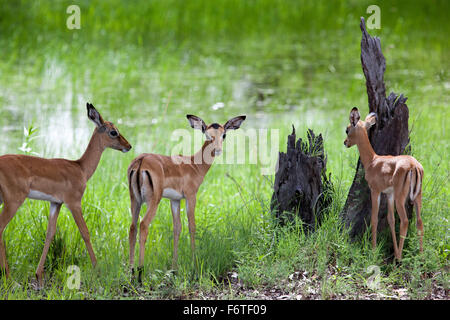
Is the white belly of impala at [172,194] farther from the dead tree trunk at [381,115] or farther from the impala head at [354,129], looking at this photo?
the dead tree trunk at [381,115]

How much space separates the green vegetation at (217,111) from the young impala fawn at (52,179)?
Answer: 0.59m

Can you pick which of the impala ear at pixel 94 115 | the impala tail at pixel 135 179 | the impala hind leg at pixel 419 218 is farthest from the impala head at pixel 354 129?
the impala ear at pixel 94 115

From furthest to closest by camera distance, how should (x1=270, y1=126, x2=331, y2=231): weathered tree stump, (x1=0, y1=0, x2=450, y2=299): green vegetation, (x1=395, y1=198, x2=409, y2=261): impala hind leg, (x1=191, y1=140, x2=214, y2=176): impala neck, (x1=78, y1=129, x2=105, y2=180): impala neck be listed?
(x1=270, y1=126, x2=331, y2=231): weathered tree stump < (x1=0, y1=0, x2=450, y2=299): green vegetation < (x1=191, y1=140, x2=214, y2=176): impala neck < (x1=78, y1=129, x2=105, y2=180): impala neck < (x1=395, y1=198, x2=409, y2=261): impala hind leg

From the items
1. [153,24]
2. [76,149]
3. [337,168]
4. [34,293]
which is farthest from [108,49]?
[34,293]

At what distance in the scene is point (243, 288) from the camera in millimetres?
6750

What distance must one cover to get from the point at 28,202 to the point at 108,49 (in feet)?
28.5

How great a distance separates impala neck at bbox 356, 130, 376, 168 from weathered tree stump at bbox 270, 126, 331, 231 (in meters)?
0.76

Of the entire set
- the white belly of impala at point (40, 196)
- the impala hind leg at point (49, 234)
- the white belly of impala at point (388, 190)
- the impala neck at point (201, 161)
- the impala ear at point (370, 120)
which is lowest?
the impala hind leg at point (49, 234)

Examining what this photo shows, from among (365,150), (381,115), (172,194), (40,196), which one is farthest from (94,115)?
(381,115)

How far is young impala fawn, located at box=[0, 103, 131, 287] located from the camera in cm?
620

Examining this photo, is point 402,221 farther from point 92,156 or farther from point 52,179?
point 52,179

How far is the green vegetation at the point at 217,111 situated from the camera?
6.80 meters

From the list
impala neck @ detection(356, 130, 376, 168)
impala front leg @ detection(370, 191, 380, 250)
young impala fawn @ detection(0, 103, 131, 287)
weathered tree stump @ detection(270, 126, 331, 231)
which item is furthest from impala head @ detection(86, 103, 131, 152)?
impala front leg @ detection(370, 191, 380, 250)

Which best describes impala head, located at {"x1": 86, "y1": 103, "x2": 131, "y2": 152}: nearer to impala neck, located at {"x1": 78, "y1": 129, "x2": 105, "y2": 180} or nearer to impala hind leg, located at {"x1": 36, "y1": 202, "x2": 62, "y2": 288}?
impala neck, located at {"x1": 78, "y1": 129, "x2": 105, "y2": 180}
